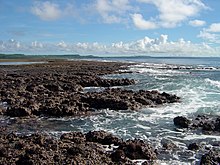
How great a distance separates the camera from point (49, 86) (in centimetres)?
3734

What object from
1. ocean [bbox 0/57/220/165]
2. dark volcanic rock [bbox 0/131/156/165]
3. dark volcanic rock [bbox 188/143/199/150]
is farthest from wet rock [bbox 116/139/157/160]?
dark volcanic rock [bbox 188/143/199/150]

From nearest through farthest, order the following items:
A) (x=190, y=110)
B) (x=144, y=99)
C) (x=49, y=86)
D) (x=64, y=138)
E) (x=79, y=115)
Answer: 1. (x=64, y=138)
2. (x=79, y=115)
3. (x=190, y=110)
4. (x=144, y=99)
5. (x=49, y=86)

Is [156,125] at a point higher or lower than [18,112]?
lower

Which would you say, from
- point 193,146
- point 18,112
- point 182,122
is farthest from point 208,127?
point 18,112

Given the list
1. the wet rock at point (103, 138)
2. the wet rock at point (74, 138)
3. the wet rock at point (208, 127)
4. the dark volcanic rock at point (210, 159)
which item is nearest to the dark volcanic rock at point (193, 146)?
the dark volcanic rock at point (210, 159)

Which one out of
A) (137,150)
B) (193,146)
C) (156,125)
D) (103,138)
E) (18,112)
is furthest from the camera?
(18,112)

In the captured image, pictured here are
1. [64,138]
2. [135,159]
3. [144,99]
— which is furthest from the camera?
[144,99]

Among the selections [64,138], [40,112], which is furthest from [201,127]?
[40,112]

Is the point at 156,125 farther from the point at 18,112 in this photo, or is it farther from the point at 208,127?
the point at 18,112

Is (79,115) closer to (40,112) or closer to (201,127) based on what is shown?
(40,112)

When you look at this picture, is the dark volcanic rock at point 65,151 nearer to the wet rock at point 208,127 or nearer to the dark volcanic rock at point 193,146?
the dark volcanic rock at point 193,146

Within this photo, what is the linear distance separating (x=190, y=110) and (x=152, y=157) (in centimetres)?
1331

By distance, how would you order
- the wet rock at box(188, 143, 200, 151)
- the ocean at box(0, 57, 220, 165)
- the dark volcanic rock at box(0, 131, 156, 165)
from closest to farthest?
the dark volcanic rock at box(0, 131, 156, 165), the ocean at box(0, 57, 220, 165), the wet rock at box(188, 143, 200, 151)

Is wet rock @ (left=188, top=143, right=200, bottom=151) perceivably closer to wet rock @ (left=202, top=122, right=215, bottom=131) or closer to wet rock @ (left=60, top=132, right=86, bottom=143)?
wet rock @ (left=202, top=122, right=215, bottom=131)
